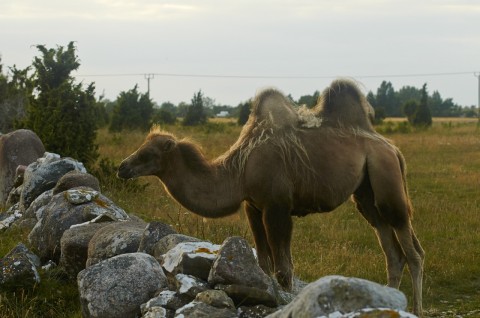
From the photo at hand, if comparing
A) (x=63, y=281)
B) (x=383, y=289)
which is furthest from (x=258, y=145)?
(x=383, y=289)

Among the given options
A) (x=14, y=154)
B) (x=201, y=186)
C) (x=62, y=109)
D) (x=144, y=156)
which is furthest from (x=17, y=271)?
(x=62, y=109)

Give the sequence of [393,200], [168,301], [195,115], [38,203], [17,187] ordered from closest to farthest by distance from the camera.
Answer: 1. [168,301]
2. [393,200]
3. [38,203]
4. [17,187]
5. [195,115]

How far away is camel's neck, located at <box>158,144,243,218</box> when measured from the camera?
7223 millimetres

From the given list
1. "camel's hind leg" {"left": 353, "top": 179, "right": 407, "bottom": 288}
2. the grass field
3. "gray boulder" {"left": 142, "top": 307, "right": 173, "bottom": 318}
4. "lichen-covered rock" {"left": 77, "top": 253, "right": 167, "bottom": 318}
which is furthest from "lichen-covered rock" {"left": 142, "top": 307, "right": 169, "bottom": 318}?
"camel's hind leg" {"left": 353, "top": 179, "right": 407, "bottom": 288}

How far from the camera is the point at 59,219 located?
8.27 metres

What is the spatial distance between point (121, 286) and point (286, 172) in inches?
91.2

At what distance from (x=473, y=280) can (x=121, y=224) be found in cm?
475

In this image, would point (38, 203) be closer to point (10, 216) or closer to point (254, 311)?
point (10, 216)

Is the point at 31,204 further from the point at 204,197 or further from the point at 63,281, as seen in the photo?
A: the point at 204,197

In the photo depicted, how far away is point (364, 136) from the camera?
803 centimetres

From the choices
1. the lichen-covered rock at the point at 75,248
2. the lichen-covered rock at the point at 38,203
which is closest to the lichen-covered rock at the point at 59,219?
the lichen-covered rock at the point at 75,248

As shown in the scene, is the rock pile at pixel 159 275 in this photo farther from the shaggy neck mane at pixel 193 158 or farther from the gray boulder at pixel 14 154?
the gray boulder at pixel 14 154

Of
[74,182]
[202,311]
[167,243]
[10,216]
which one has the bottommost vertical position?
[10,216]

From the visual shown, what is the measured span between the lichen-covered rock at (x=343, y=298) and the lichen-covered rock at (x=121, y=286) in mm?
2068
